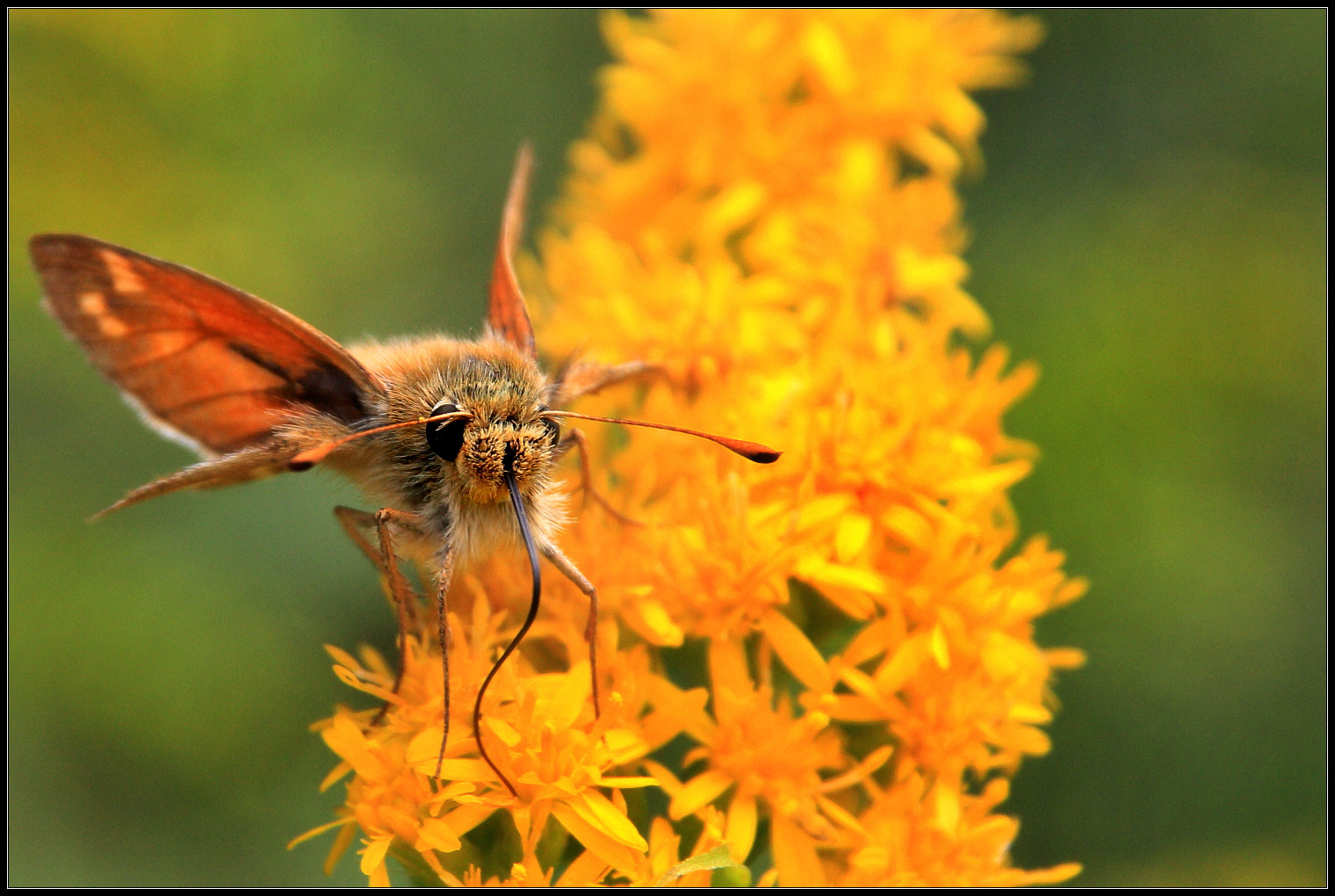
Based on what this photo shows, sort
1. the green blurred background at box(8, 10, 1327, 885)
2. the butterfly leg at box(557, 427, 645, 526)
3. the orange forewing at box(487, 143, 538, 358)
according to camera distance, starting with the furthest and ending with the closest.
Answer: the green blurred background at box(8, 10, 1327, 885), the orange forewing at box(487, 143, 538, 358), the butterfly leg at box(557, 427, 645, 526)

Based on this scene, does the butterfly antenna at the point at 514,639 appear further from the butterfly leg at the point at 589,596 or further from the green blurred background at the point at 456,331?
the green blurred background at the point at 456,331

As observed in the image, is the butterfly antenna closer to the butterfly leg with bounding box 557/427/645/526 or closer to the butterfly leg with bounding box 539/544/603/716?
the butterfly leg with bounding box 539/544/603/716

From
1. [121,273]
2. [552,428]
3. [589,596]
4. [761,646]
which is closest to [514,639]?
[589,596]

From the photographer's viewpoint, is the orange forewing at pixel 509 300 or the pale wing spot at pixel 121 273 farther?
the orange forewing at pixel 509 300

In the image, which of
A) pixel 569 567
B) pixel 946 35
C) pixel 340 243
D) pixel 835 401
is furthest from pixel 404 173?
pixel 569 567

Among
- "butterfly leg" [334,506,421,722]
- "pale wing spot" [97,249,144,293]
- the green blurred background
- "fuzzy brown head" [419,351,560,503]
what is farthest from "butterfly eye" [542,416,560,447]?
the green blurred background

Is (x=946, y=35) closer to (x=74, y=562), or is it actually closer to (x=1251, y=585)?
(x=1251, y=585)

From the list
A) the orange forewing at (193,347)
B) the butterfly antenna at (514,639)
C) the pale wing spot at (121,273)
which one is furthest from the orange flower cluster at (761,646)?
the pale wing spot at (121,273)
